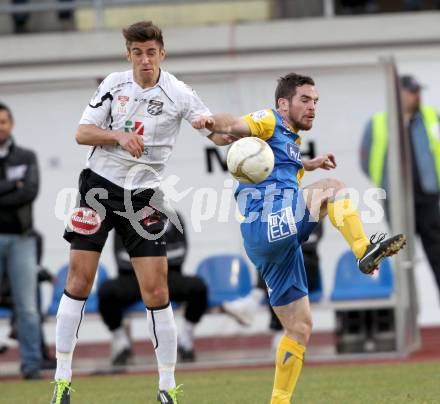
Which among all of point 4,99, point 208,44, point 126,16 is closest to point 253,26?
point 208,44

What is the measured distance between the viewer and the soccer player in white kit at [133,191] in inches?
266

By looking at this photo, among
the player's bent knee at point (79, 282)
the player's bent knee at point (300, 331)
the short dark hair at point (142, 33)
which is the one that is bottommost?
the player's bent knee at point (300, 331)

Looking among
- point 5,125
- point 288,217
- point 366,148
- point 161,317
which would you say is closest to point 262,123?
point 288,217

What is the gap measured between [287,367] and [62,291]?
15.9ft

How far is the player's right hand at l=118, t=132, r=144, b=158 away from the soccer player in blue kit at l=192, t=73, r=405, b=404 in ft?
1.03

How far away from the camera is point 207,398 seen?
7.99m

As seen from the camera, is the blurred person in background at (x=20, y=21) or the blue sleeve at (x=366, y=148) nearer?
the blue sleeve at (x=366, y=148)

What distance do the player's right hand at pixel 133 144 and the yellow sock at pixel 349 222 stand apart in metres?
1.05

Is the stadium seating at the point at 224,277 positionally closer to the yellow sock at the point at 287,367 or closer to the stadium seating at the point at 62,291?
the stadium seating at the point at 62,291

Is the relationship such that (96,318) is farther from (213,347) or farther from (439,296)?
(439,296)

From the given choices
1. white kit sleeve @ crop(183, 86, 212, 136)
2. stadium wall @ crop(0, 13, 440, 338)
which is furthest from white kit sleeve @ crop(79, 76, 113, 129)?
stadium wall @ crop(0, 13, 440, 338)

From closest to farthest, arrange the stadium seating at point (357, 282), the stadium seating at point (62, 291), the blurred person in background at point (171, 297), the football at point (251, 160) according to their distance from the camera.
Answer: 1. the football at point (251, 160)
2. the blurred person in background at point (171, 297)
3. the stadium seating at point (357, 282)
4. the stadium seating at point (62, 291)

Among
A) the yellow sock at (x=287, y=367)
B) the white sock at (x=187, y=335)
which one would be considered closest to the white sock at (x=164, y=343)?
the yellow sock at (x=287, y=367)

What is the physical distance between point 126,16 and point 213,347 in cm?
568
